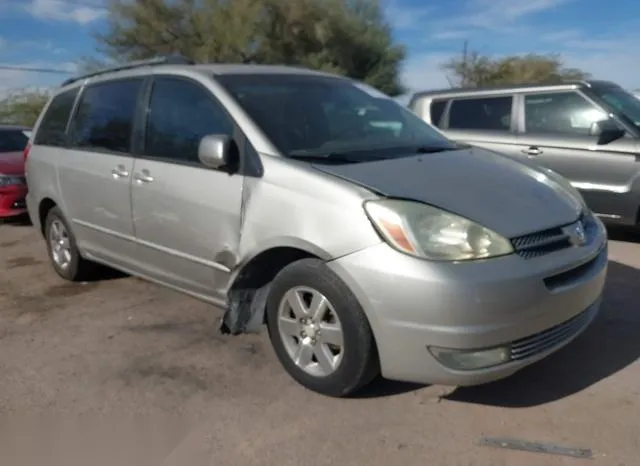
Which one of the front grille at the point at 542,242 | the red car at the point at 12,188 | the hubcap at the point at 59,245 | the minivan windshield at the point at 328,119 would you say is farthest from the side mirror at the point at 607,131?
the red car at the point at 12,188

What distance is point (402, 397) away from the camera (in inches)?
138

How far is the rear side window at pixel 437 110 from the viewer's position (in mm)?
8320

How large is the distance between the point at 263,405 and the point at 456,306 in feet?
3.76

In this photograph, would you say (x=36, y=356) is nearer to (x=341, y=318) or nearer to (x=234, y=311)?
(x=234, y=311)

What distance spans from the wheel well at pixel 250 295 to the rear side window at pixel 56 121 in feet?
8.38

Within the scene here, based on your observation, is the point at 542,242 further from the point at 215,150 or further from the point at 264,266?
the point at 215,150

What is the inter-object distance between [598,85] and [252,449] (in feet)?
19.5

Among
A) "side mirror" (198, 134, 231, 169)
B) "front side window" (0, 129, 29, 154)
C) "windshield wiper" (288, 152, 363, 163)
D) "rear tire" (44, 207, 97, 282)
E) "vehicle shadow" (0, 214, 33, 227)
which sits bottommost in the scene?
"vehicle shadow" (0, 214, 33, 227)

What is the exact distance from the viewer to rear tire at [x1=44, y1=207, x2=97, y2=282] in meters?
5.66

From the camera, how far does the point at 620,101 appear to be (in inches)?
290

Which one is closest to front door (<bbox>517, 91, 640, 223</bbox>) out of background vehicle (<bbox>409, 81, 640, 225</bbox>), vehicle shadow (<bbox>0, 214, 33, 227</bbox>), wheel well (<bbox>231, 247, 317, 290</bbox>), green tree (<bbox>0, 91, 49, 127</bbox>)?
background vehicle (<bbox>409, 81, 640, 225</bbox>)

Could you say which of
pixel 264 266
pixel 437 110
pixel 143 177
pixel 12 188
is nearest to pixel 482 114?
pixel 437 110

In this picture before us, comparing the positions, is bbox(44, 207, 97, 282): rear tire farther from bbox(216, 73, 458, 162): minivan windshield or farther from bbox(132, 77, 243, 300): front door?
bbox(216, 73, 458, 162): minivan windshield

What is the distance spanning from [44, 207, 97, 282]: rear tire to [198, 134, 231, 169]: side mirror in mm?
2239
